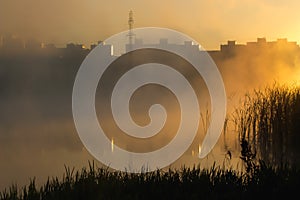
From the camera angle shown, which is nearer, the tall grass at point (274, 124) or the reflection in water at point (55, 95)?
the tall grass at point (274, 124)

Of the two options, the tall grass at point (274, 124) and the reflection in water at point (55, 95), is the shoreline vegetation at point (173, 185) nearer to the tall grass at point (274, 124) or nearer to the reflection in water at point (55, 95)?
the tall grass at point (274, 124)

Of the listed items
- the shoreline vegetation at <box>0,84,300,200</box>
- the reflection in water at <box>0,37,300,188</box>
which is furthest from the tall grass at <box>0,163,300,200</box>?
the reflection in water at <box>0,37,300,188</box>

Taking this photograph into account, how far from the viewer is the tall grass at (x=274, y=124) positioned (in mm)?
7777

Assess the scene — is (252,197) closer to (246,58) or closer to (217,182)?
(217,182)

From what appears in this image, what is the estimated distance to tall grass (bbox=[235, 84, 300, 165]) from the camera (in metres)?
7.78

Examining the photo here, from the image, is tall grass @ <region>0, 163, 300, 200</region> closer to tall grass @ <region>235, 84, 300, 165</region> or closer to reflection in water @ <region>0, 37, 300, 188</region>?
tall grass @ <region>235, 84, 300, 165</region>

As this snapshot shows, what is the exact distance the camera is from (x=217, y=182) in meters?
4.40

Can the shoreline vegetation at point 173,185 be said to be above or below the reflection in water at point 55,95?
below

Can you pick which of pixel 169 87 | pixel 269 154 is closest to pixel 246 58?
pixel 169 87

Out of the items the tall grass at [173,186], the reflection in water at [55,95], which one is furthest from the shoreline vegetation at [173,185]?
the reflection in water at [55,95]

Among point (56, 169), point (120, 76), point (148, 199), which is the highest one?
point (120, 76)

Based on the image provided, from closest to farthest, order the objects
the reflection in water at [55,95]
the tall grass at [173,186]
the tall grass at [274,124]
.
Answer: the tall grass at [173,186]
the tall grass at [274,124]
the reflection in water at [55,95]

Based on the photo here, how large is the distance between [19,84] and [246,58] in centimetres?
1243

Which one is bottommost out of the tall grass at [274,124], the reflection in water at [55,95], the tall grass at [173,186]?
the tall grass at [173,186]
